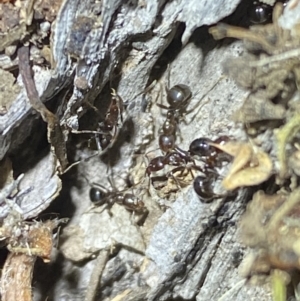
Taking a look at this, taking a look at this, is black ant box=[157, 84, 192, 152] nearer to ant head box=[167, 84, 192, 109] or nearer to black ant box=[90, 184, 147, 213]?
ant head box=[167, 84, 192, 109]

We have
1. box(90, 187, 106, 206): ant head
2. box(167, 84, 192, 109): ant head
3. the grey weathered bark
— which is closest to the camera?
→ the grey weathered bark

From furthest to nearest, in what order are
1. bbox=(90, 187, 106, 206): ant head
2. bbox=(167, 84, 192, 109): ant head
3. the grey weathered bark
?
bbox=(90, 187, 106, 206): ant head, bbox=(167, 84, 192, 109): ant head, the grey weathered bark

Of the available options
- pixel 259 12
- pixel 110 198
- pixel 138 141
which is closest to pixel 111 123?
pixel 138 141

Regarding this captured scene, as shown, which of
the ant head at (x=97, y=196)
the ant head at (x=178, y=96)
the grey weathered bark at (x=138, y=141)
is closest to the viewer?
the grey weathered bark at (x=138, y=141)

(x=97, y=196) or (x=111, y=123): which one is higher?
(x=111, y=123)

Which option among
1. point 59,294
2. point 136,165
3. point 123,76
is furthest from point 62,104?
point 59,294

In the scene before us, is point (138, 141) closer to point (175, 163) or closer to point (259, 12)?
point (175, 163)

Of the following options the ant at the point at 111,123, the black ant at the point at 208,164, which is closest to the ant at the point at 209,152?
the black ant at the point at 208,164

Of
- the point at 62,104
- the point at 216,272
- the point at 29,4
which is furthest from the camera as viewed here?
the point at 216,272

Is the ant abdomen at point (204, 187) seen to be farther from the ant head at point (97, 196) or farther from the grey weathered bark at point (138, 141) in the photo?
the ant head at point (97, 196)

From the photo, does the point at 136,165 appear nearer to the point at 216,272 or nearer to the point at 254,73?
the point at 216,272

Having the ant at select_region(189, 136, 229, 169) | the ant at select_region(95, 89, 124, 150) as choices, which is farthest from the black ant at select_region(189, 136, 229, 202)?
the ant at select_region(95, 89, 124, 150)
